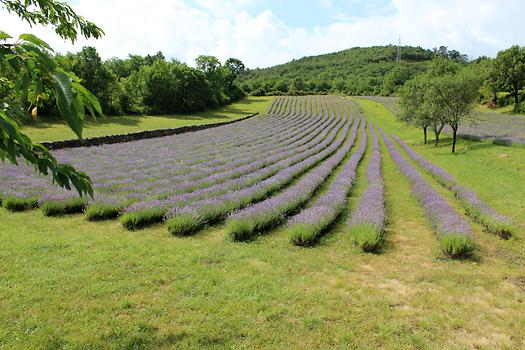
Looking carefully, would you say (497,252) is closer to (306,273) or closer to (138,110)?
(306,273)

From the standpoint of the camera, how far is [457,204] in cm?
1315

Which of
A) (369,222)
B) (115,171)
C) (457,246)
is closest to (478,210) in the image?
(457,246)

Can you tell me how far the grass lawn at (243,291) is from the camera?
451 cm

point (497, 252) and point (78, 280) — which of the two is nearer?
point (78, 280)

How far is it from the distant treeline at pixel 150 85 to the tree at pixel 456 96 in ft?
139

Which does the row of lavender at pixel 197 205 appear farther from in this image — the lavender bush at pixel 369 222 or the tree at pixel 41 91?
the tree at pixel 41 91

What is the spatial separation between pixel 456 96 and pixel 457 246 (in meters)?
22.9

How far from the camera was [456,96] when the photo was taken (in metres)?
26.5

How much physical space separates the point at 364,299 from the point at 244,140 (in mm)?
24345

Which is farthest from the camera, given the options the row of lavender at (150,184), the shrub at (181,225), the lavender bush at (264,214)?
the row of lavender at (150,184)

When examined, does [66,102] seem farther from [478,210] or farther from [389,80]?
[389,80]

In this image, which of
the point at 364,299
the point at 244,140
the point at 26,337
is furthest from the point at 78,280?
the point at 244,140

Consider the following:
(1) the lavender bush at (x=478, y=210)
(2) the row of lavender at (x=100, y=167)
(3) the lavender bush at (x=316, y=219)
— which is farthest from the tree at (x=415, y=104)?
(3) the lavender bush at (x=316, y=219)

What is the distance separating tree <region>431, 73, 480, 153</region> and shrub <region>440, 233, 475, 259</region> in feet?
70.0
